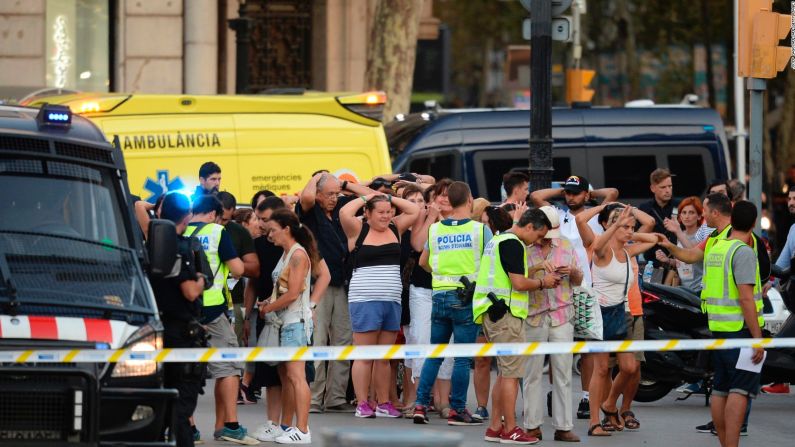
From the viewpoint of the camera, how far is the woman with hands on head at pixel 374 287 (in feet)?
42.7

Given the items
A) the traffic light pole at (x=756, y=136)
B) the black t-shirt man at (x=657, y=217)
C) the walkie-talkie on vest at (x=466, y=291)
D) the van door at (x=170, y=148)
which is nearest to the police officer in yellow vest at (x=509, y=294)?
the walkie-talkie on vest at (x=466, y=291)

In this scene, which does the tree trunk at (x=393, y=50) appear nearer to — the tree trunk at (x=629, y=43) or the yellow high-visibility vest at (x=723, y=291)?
the yellow high-visibility vest at (x=723, y=291)

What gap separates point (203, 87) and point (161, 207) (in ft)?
53.4

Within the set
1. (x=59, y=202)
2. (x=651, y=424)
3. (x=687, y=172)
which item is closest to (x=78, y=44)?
(x=687, y=172)

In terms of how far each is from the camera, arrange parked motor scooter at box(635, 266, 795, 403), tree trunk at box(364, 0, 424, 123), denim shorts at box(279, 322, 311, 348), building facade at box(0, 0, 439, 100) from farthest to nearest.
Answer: tree trunk at box(364, 0, 424, 123) → building facade at box(0, 0, 439, 100) → parked motor scooter at box(635, 266, 795, 403) → denim shorts at box(279, 322, 311, 348)

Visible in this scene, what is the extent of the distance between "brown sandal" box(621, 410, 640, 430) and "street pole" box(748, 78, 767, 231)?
6.35 ft

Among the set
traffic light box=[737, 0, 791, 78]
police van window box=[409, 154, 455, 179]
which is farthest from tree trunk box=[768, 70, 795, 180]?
traffic light box=[737, 0, 791, 78]

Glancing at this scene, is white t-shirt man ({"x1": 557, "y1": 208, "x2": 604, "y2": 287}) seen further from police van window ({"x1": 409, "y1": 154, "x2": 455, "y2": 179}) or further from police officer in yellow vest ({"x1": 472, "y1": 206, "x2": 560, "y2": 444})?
police van window ({"x1": 409, "y1": 154, "x2": 455, "y2": 179})

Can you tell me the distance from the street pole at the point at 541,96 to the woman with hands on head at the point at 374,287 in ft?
4.16

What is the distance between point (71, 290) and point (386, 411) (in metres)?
4.84

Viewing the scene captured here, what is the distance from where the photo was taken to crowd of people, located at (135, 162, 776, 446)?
11.0 metres

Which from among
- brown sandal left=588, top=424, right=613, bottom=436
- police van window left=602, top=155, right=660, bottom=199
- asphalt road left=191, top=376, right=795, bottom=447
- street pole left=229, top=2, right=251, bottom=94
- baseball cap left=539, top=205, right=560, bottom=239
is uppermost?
street pole left=229, top=2, right=251, bottom=94

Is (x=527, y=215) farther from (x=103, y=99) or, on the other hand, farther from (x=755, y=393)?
(x=103, y=99)

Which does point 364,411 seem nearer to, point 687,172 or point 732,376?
point 732,376
